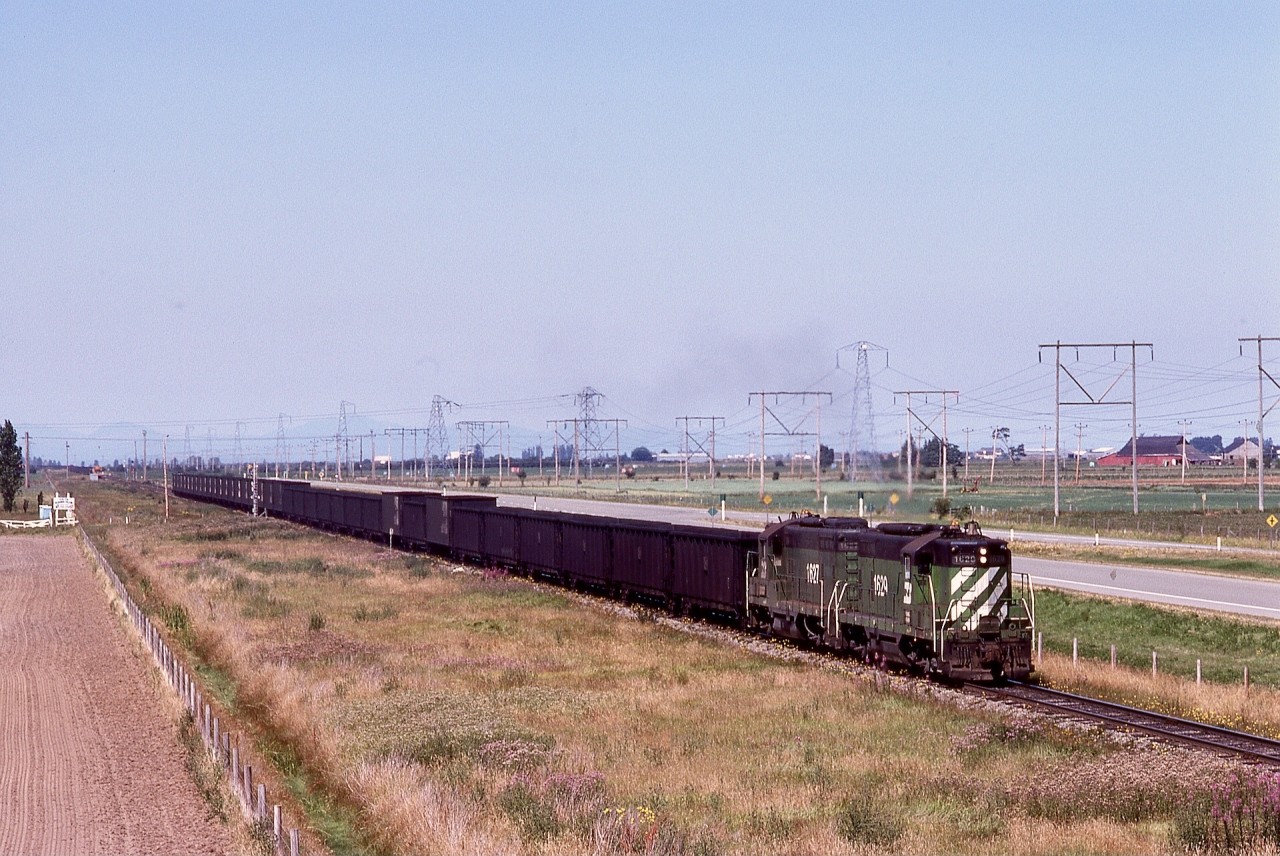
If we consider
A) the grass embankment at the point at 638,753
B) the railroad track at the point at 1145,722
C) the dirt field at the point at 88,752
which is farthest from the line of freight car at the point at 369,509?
the railroad track at the point at 1145,722

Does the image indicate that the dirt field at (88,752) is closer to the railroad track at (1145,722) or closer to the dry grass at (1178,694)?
the railroad track at (1145,722)

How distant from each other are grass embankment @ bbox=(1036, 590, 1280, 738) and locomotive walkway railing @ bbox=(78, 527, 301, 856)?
706 inches

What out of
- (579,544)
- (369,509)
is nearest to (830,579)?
(579,544)

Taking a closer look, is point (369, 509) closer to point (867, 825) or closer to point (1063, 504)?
point (1063, 504)

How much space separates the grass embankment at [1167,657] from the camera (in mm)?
28812

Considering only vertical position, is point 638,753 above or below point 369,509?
below

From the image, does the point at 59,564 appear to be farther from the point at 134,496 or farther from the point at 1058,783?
the point at 134,496

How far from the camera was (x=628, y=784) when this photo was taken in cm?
2100

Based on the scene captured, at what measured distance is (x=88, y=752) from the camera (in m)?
26.1

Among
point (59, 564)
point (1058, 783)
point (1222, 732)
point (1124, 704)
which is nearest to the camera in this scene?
Result: point (1058, 783)

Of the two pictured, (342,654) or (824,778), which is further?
(342,654)

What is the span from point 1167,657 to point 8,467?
421 feet

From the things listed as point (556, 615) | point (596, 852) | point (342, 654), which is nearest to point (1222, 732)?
point (596, 852)

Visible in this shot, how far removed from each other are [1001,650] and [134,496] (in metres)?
169
